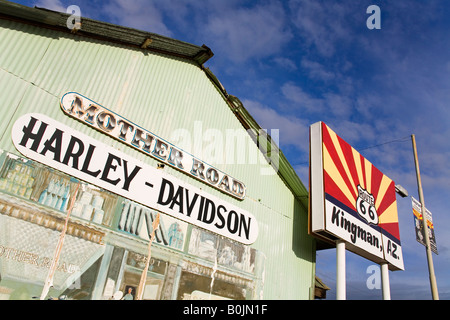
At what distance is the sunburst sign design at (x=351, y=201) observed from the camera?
38.4 ft

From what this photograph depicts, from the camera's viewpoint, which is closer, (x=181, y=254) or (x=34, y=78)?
(x=34, y=78)

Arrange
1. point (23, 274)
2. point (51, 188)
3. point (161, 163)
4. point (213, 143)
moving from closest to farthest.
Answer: point (23, 274), point (51, 188), point (161, 163), point (213, 143)

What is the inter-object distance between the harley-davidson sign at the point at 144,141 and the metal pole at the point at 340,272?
172 inches

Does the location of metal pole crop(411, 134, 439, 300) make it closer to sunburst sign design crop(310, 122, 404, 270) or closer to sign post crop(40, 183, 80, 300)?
sunburst sign design crop(310, 122, 404, 270)

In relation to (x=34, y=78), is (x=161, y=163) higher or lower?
lower

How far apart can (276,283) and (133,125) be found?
7.70 meters

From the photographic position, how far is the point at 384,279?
14.3m

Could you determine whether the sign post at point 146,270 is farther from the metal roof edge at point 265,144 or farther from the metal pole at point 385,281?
the metal pole at point 385,281

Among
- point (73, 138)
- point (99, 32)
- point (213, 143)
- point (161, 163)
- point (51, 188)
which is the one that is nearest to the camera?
point (51, 188)

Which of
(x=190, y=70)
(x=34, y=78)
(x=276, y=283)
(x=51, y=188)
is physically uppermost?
(x=190, y=70)

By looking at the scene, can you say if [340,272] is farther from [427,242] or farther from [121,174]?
[121,174]
